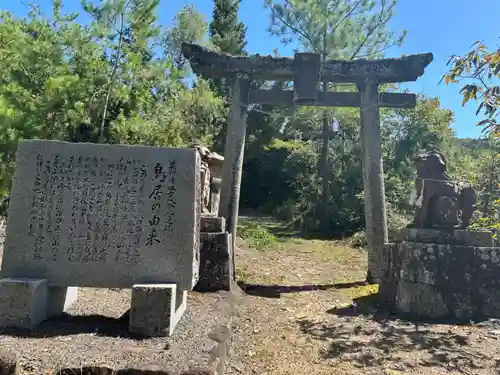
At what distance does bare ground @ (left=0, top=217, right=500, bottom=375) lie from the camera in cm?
298

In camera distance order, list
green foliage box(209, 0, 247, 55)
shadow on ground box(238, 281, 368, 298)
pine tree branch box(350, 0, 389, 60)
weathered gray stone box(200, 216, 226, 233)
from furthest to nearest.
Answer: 1. green foliage box(209, 0, 247, 55)
2. pine tree branch box(350, 0, 389, 60)
3. shadow on ground box(238, 281, 368, 298)
4. weathered gray stone box(200, 216, 226, 233)

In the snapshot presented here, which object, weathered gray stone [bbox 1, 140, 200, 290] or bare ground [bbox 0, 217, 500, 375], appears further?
weathered gray stone [bbox 1, 140, 200, 290]

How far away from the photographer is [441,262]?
4.98 m

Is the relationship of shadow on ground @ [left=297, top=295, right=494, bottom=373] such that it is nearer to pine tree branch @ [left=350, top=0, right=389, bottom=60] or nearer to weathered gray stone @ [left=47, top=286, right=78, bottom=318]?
weathered gray stone @ [left=47, top=286, right=78, bottom=318]

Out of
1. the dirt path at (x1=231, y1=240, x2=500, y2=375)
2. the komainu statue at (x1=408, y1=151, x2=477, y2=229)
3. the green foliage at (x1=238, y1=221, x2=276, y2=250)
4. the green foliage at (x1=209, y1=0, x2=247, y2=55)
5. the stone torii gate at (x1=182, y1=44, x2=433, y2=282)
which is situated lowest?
the dirt path at (x1=231, y1=240, x2=500, y2=375)

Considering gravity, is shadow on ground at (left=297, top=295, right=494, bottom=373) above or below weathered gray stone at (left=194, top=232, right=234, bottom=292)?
below

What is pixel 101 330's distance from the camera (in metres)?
3.41

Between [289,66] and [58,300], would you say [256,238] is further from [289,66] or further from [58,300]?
[58,300]

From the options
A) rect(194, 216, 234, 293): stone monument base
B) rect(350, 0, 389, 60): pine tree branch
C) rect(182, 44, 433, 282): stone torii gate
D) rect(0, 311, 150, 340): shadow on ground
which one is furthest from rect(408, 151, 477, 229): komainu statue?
rect(350, 0, 389, 60): pine tree branch

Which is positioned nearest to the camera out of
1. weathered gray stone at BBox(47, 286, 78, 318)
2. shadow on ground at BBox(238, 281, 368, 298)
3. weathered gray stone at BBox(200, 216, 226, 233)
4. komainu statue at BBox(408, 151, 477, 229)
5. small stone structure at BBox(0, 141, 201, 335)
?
small stone structure at BBox(0, 141, 201, 335)

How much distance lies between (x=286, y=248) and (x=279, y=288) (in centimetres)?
352

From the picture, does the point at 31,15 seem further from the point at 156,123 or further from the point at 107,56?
the point at 156,123

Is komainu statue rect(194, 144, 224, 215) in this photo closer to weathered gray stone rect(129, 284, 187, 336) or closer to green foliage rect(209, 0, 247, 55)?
weathered gray stone rect(129, 284, 187, 336)

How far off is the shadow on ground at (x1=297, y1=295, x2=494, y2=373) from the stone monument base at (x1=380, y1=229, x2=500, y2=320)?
24 cm
